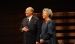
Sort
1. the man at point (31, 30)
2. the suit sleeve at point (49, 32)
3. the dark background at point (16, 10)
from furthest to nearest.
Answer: the dark background at point (16, 10) → the man at point (31, 30) → the suit sleeve at point (49, 32)

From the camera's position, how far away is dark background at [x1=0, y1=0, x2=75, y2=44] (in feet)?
38.6

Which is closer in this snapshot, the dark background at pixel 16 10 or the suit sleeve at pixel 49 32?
the suit sleeve at pixel 49 32

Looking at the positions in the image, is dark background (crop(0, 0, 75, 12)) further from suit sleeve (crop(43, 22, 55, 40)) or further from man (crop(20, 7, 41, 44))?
suit sleeve (crop(43, 22, 55, 40))

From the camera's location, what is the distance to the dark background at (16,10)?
1177cm

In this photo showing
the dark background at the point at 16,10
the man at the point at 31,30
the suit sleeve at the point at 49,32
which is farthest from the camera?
the dark background at the point at 16,10

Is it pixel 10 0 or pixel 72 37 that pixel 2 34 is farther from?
pixel 72 37

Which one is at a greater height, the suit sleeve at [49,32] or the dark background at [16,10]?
the dark background at [16,10]

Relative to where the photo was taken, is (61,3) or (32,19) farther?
(61,3)

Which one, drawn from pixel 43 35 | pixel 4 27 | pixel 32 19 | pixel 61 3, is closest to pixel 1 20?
pixel 4 27

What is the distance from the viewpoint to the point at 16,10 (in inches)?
464

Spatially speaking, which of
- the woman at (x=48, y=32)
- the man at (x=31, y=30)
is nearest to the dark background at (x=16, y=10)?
the man at (x=31, y=30)

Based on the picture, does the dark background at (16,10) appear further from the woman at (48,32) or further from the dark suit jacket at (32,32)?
the woman at (48,32)

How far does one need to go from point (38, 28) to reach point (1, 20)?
4068 millimetres

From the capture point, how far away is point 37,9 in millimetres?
11797
